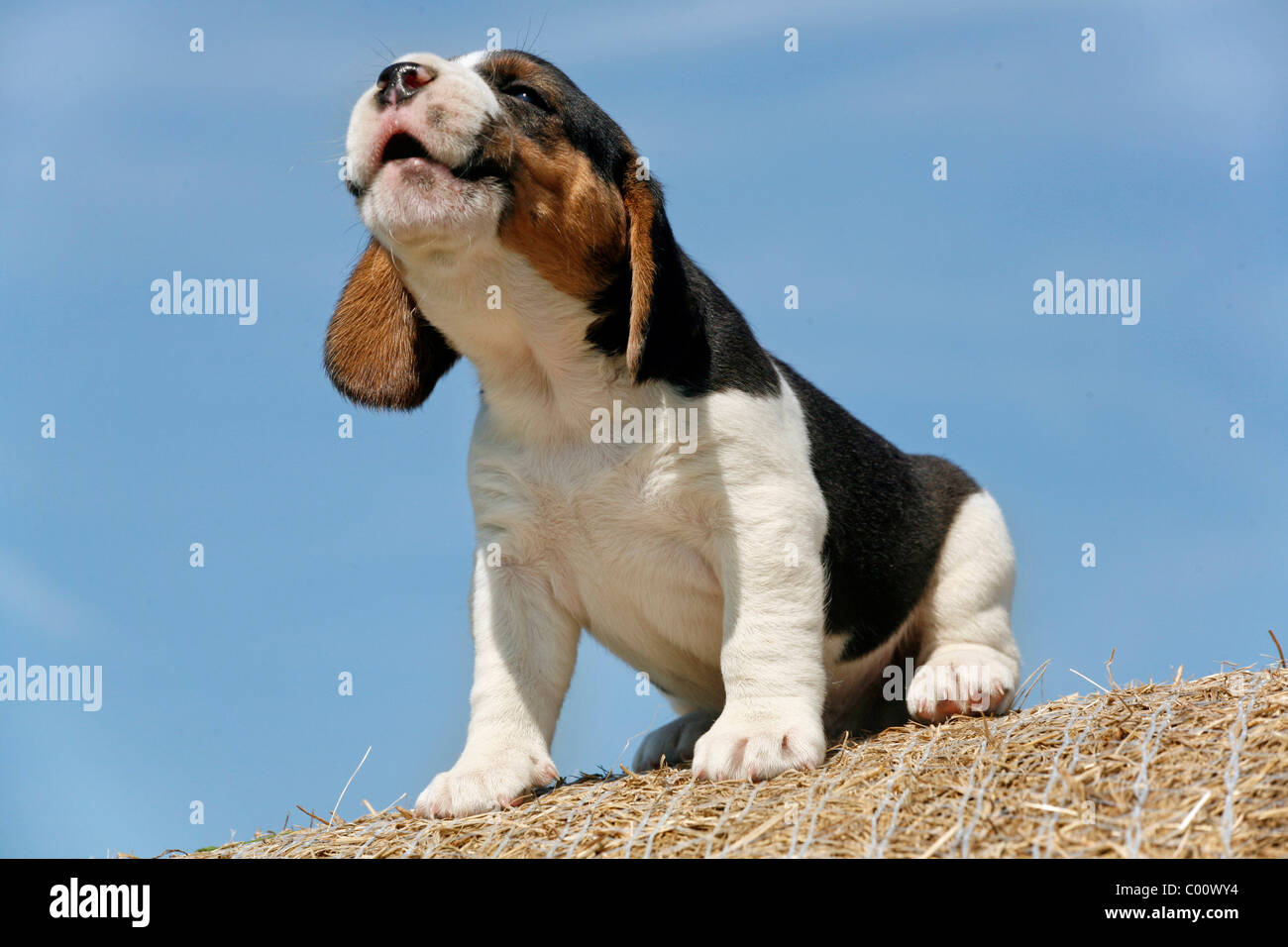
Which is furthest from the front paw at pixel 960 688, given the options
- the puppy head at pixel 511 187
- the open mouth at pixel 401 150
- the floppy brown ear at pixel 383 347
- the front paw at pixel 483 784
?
the open mouth at pixel 401 150

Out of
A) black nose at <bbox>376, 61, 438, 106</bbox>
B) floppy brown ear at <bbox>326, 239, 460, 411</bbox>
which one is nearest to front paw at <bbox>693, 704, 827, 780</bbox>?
floppy brown ear at <bbox>326, 239, 460, 411</bbox>

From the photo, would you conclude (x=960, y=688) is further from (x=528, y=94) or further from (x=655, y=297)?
(x=528, y=94)

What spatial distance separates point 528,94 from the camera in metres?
5.80

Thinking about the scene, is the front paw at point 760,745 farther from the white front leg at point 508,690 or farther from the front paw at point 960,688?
the front paw at point 960,688

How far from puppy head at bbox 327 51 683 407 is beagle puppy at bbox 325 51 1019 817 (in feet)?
0.03

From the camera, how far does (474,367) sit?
6.39 meters

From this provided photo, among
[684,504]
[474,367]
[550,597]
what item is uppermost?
[474,367]

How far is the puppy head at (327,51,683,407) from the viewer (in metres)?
5.45

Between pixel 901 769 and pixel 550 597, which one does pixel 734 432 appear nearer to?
pixel 550 597

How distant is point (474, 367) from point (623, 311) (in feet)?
2.59

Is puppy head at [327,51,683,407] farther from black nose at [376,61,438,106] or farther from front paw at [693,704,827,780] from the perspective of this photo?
front paw at [693,704,827,780]
